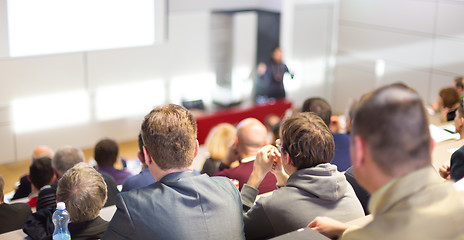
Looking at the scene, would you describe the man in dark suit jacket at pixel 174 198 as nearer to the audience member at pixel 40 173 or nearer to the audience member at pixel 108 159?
the audience member at pixel 40 173

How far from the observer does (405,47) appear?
28.3ft

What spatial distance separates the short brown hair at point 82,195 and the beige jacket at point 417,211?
176 cm

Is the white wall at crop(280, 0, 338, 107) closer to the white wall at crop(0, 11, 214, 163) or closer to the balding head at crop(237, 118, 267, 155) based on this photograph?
the white wall at crop(0, 11, 214, 163)

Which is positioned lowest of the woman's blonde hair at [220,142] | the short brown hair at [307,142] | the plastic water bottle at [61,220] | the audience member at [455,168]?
the woman's blonde hair at [220,142]

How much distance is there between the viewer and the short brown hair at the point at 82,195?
278 centimetres

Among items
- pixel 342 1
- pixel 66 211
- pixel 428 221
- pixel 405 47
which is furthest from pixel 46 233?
pixel 342 1

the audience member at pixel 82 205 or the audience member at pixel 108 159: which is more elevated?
the audience member at pixel 82 205

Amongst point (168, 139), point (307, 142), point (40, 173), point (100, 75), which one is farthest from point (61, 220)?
point (100, 75)

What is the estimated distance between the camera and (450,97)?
5.88 metres

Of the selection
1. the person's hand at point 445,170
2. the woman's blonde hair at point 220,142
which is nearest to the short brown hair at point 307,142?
the person's hand at point 445,170

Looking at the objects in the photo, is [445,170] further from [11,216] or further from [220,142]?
[11,216]

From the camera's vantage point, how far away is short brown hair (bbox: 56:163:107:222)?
2.78 meters

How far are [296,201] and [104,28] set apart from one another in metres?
5.64

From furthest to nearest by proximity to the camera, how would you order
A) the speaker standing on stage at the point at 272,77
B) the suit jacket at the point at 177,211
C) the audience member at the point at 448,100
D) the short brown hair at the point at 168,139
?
the speaker standing on stage at the point at 272,77
the audience member at the point at 448,100
the short brown hair at the point at 168,139
the suit jacket at the point at 177,211
